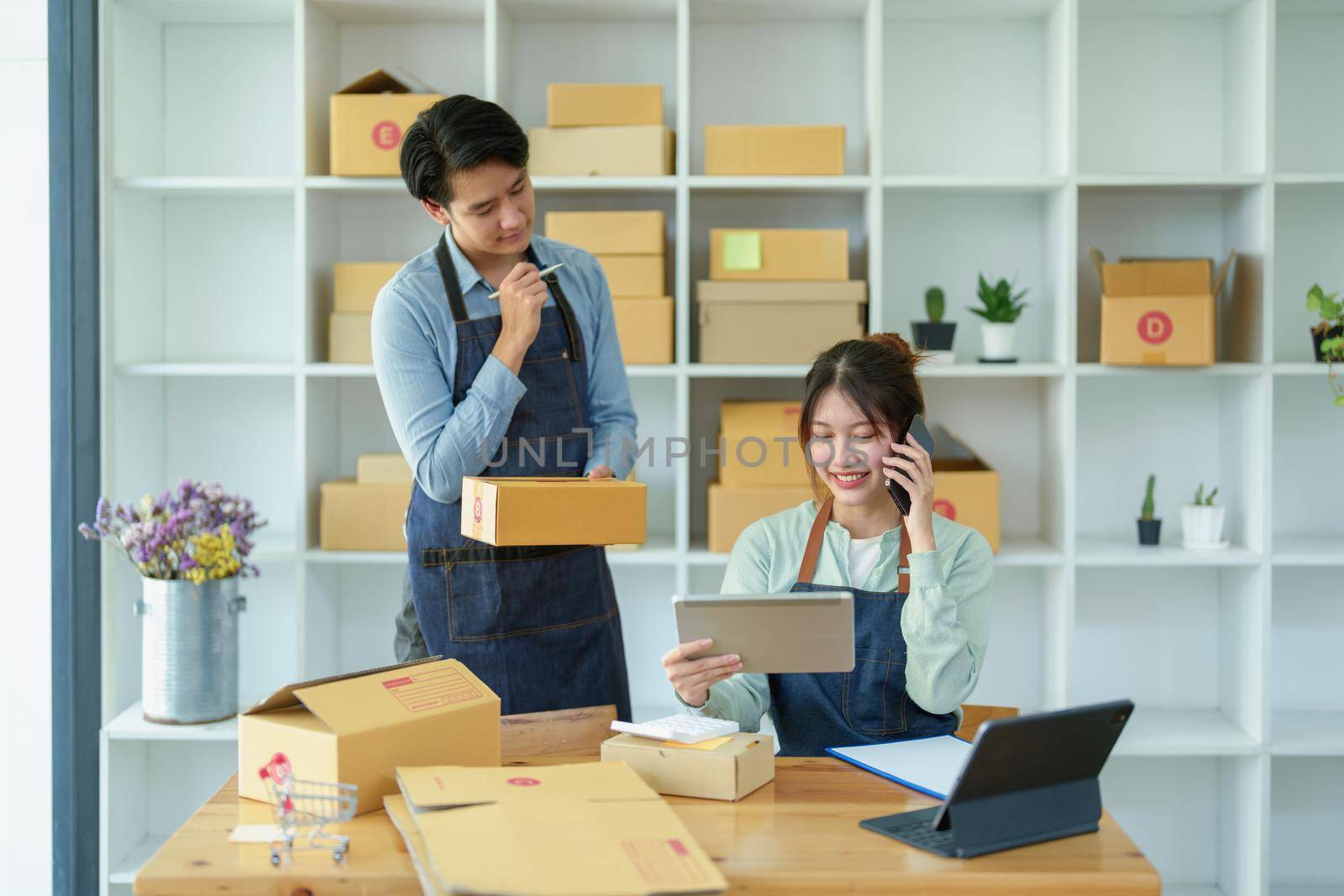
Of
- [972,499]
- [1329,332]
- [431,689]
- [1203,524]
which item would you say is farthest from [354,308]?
[1329,332]

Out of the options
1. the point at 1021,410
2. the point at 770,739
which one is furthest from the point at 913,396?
the point at 1021,410

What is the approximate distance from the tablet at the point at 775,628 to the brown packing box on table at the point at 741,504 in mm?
1376

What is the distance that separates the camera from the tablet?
4.86 feet

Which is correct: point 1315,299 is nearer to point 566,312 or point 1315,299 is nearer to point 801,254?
point 801,254

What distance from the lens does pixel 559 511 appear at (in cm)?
174

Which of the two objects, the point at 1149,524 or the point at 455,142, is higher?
the point at 455,142

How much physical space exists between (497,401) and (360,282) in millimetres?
1161

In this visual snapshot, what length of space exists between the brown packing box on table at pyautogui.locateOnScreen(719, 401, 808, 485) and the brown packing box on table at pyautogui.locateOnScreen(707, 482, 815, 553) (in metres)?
0.03

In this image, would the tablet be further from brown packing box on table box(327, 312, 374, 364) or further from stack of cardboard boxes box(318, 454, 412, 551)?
brown packing box on table box(327, 312, 374, 364)

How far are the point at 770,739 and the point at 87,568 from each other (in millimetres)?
2080

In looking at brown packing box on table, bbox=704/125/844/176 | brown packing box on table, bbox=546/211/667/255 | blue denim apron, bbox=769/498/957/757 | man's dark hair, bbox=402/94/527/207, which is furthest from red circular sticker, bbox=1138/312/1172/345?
man's dark hair, bbox=402/94/527/207

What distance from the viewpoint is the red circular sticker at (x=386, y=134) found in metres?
2.91

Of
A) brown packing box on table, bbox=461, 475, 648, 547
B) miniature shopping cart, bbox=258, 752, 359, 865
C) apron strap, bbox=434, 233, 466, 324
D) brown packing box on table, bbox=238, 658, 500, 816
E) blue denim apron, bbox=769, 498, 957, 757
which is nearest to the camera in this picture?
miniature shopping cart, bbox=258, 752, 359, 865

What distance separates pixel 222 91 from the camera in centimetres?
325
